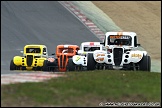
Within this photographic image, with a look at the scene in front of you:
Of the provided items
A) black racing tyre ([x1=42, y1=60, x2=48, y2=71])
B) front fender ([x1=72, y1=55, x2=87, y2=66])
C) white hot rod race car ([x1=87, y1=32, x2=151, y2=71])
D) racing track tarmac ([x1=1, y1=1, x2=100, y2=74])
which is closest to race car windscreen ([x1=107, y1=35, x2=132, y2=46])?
white hot rod race car ([x1=87, y1=32, x2=151, y2=71])

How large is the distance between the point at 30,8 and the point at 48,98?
98.6 ft

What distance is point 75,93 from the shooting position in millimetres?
9938

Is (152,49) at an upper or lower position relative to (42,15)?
lower

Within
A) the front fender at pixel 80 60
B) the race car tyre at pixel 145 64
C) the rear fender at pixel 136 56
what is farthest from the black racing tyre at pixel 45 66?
the race car tyre at pixel 145 64

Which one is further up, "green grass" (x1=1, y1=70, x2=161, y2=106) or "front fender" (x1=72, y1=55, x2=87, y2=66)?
"front fender" (x1=72, y1=55, x2=87, y2=66)

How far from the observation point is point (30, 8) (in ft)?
128

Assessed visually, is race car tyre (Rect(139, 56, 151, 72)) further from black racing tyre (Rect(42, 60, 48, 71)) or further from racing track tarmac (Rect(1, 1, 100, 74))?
racing track tarmac (Rect(1, 1, 100, 74))

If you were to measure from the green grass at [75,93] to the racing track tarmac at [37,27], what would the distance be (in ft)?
49.5

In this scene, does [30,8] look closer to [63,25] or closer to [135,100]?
[63,25]

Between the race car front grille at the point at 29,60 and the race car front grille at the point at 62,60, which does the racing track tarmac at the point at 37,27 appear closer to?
the race car front grille at the point at 29,60

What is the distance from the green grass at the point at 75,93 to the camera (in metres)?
9.41

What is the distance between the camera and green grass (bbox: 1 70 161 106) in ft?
30.9

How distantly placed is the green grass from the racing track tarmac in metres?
15.1

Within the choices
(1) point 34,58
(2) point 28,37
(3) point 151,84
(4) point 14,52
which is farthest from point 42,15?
(3) point 151,84
